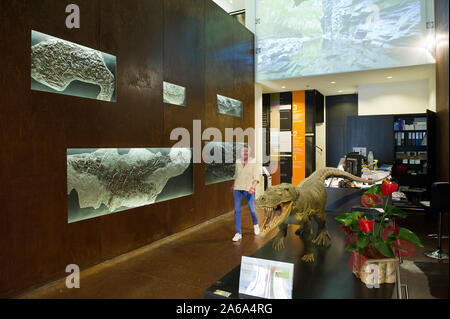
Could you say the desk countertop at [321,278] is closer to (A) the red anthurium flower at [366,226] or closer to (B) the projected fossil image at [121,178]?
(A) the red anthurium flower at [366,226]

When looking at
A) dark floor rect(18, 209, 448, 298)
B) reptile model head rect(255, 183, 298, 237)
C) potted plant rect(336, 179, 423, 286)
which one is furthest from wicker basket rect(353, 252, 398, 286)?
reptile model head rect(255, 183, 298, 237)

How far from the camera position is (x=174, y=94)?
4488mm

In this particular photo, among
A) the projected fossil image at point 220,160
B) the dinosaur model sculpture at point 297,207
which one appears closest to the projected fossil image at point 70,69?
the projected fossil image at point 220,160

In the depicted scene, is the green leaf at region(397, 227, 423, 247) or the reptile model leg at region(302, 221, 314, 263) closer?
the green leaf at region(397, 227, 423, 247)

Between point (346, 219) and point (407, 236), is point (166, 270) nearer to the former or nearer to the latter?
point (346, 219)

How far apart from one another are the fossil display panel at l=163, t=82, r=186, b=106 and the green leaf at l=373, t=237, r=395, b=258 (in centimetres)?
347

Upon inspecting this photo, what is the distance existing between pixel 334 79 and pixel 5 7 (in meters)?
6.35

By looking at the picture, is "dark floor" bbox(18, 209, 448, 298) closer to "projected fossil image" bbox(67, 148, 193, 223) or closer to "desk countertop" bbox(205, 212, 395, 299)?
"desk countertop" bbox(205, 212, 395, 299)

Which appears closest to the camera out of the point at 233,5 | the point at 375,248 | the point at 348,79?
the point at 375,248

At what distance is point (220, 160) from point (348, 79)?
373 cm

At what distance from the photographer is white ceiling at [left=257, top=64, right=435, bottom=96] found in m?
6.17

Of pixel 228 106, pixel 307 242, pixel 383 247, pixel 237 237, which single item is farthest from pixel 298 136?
pixel 383 247
